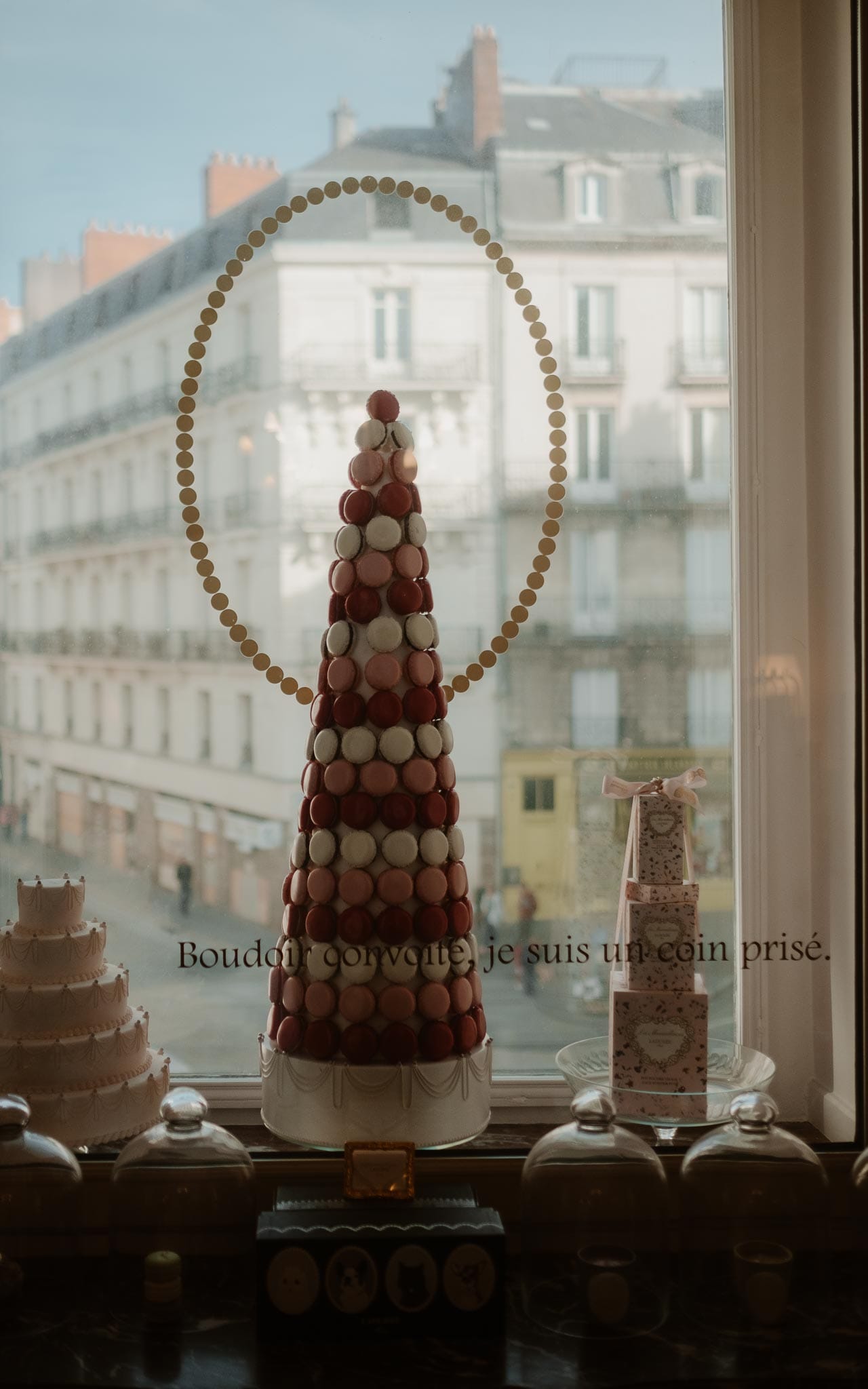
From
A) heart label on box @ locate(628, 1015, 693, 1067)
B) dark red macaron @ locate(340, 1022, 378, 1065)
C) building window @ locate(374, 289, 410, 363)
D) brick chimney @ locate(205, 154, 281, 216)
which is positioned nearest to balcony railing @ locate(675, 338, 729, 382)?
building window @ locate(374, 289, 410, 363)

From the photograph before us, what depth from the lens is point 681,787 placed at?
149 centimetres

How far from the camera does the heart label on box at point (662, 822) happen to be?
4.78ft

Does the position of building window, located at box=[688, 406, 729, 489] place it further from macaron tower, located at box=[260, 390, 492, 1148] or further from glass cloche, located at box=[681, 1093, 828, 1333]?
glass cloche, located at box=[681, 1093, 828, 1333]

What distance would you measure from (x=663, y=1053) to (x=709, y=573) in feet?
1.93

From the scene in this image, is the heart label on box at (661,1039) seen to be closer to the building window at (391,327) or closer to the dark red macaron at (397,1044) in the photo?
the dark red macaron at (397,1044)

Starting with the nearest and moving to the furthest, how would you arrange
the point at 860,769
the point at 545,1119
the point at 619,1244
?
the point at 619,1244
the point at 860,769
the point at 545,1119

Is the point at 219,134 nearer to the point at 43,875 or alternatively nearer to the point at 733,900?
the point at 43,875

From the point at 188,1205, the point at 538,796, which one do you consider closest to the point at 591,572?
the point at 538,796

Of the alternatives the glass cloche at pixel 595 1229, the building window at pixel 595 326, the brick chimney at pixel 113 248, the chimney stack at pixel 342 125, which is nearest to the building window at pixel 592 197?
the building window at pixel 595 326

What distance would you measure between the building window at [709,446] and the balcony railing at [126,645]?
2.05ft

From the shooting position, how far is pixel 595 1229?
50.8 inches

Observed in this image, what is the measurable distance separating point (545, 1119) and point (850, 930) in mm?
432

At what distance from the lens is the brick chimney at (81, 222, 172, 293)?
1648 mm

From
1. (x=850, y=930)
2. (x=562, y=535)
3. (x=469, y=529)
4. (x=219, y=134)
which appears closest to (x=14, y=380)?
(x=219, y=134)
